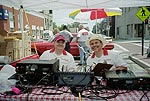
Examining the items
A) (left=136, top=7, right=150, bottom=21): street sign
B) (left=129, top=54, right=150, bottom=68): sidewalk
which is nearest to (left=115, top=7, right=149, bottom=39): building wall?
(left=136, top=7, right=150, bottom=21): street sign

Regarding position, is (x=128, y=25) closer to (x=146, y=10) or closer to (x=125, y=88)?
(x=146, y=10)

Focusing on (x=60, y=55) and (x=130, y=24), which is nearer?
(x=60, y=55)

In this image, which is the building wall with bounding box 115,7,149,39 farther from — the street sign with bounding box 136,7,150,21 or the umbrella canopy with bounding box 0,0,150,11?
the umbrella canopy with bounding box 0,0,150,11

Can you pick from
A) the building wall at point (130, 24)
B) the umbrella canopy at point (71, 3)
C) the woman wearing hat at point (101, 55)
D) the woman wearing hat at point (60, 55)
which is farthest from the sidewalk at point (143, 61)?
the building wall at point (130, 24)

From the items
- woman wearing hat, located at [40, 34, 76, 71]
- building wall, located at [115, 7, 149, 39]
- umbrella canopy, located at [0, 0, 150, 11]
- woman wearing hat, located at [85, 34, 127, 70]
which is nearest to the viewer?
woman wearing hat, located at [85, 34, 127, 70]

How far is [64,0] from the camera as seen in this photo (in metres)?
5.16

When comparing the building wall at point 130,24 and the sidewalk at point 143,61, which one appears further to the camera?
the building wall at point 130,24

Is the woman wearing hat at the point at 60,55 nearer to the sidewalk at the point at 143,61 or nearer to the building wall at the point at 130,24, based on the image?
the sidewalk at the point at 143,61

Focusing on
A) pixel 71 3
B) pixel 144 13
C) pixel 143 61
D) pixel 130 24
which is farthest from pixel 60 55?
pixel 130 24

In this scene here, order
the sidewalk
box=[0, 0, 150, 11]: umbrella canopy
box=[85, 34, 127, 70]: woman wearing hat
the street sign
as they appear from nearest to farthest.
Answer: box=[85, 34, 127, 70]: woman wearing hat → box=[0, 0, 150, 11]: umbrella canopy → the sidewalk → the street sign

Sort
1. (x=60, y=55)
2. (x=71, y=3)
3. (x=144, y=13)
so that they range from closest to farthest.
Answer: (x=60, y=55)
(x=71, y=3)
(x=144, y=13)

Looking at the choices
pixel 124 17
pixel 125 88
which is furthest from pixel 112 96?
pixel 124 17

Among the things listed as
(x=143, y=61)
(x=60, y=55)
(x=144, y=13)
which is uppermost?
(x=144, y=13)

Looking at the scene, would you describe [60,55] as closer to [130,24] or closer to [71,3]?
[71,3]
